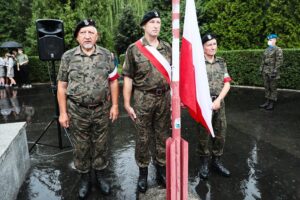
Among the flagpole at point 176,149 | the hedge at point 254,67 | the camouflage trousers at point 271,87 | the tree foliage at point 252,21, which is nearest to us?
the flagpole at point 176,149

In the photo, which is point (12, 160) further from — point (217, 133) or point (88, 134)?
point (217, 133)

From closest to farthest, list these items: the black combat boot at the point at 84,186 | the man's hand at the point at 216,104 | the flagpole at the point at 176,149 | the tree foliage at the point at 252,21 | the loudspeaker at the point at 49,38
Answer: the flagpole at the point at 176,149, the black combat boot at the point at 84,186, the man's hand at the point at 216,104, the loudspeaker at the point at 49,38, the tree foliage at the point at 252,21

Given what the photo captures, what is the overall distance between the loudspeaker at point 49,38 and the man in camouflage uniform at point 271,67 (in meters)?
5.18

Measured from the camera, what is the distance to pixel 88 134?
3605 millimetres

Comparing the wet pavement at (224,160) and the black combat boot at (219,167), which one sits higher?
the black combat boot at (219,167)

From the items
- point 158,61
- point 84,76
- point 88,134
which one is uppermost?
point 158,61

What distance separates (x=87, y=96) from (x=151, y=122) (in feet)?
2.68

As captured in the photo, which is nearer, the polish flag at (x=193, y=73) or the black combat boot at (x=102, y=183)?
the polish flag at (x=193, y=73)

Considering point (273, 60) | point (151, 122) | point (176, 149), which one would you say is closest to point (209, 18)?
point (273, 60)

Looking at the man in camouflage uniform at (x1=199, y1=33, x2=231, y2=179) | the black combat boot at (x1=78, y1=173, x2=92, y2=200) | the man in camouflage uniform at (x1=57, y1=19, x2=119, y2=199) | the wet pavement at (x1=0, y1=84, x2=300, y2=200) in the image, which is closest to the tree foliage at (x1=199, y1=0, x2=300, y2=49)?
the wet pavement at (x1=0, y1=84, x2=300, y2=200)

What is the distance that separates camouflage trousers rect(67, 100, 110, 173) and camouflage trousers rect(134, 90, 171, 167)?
1.33ft

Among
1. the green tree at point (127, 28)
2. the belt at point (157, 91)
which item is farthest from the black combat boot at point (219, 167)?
the green tree at point (127, 28)

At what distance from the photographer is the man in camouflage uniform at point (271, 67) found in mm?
7520

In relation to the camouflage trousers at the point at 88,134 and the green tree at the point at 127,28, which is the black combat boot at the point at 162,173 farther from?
the green tree at the point at 127,28
